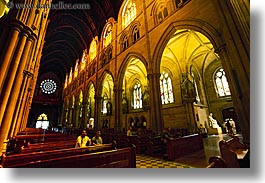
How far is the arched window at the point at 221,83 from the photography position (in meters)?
13.7

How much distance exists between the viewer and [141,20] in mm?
10359

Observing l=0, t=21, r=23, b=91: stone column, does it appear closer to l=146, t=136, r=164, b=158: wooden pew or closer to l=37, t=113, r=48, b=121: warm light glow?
l=146, t=136, r=164, b=158: wooden pew

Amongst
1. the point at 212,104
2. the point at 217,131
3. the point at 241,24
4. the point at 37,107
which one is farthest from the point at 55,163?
the point at 37,107

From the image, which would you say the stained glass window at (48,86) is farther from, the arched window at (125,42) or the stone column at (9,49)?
the stone column at (9,49)

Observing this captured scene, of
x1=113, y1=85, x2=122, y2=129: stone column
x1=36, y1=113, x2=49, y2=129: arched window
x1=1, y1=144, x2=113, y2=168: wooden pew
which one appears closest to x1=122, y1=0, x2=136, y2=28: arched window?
x1=113, y1=85, x2=122, y2=129: stone column

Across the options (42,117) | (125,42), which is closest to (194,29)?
(125,42)

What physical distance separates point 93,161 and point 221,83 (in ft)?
51.3

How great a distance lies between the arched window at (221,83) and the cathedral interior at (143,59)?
88mm

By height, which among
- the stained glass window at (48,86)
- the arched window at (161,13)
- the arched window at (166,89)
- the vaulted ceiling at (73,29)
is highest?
the vaulted ceiling at (73,29)

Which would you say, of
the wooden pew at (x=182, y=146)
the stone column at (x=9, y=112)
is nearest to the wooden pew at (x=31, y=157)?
the stone column at (x=9, y=112)

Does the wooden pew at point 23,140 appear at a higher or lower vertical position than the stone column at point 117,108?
lower

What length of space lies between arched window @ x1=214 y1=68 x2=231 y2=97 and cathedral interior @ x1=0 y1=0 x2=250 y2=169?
0.09 meters

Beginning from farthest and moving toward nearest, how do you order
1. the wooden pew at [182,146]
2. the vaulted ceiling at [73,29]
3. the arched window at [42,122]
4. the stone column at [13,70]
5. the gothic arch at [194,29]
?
1. the arched window at [42,122]
2. the vaulted ceiling at [73,29]
3. the gothic arch at [194,29]
4. the wooden pew at [182,146]
5. the stone column at [13,70]

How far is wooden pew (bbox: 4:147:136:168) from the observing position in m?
2.22
